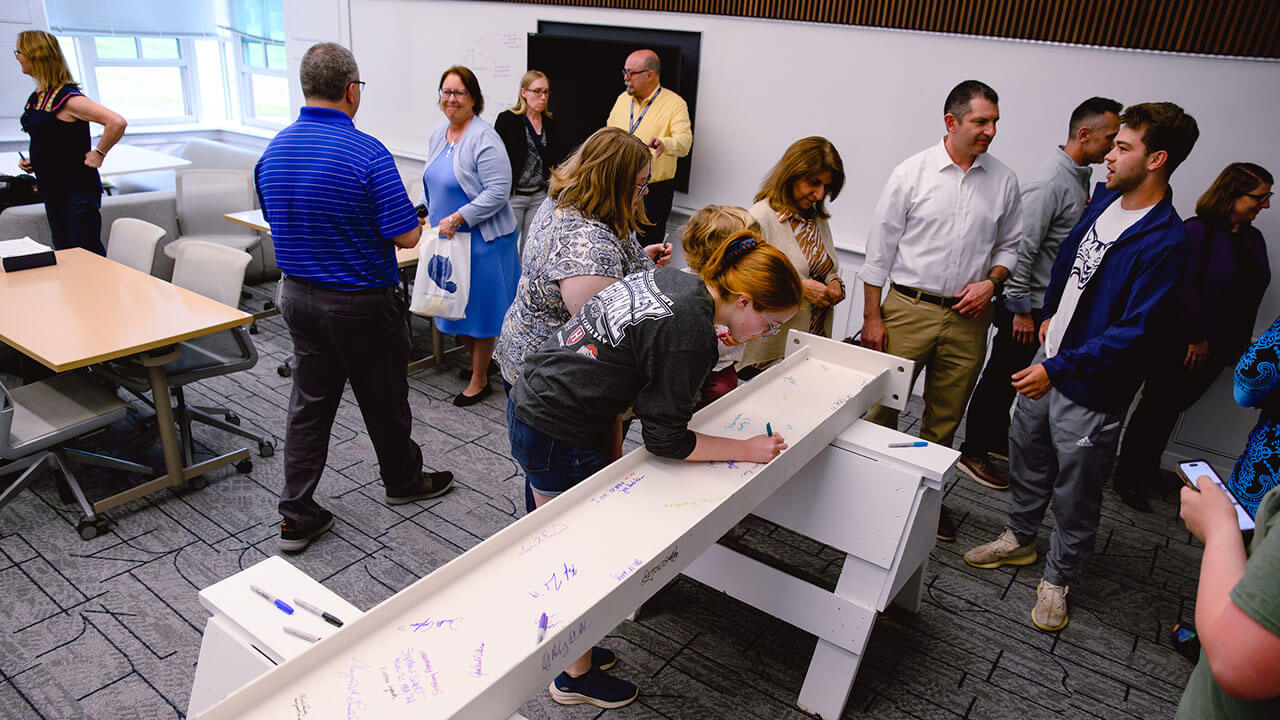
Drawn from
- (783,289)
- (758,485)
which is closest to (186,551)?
(758,485)

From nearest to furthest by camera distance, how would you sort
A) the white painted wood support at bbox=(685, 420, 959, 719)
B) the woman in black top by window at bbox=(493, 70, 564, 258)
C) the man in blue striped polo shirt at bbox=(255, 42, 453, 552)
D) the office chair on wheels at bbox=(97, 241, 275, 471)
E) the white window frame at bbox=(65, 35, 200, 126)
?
1. the white painted wood support at bbox=(685, 420, 959, 719)
2. the man in blue striped polo shirt at bbox=(255, 42, 453, 552)
3. the office chair on wheels at bbox=(97, 241, 275, 471)
4. the woman in black top by window at bbox=(493, 70, 564, 258)
5. the white window frame at bbox=(65, 35, 200, 126)

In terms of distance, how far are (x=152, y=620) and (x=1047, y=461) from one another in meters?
2.89

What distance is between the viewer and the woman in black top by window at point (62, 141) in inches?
146

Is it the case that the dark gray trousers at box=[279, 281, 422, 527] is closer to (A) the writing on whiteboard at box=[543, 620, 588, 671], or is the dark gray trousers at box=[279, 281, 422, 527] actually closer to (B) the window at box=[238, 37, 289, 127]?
(A) the writing on whiteboard at box=[543, 620, 588, 671]

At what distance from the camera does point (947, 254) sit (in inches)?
107

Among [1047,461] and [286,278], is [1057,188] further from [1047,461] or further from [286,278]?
[286,278]

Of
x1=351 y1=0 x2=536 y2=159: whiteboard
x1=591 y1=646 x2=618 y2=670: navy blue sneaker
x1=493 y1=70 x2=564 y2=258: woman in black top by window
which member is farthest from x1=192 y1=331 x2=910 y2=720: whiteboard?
x1=351 y1=0 x2=536 y2=159: whiteboard

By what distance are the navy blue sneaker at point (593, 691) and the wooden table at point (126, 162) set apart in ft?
15.3

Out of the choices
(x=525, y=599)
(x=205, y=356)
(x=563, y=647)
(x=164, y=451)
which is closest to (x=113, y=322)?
(x=205, y=356)

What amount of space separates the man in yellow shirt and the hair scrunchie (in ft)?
8.65

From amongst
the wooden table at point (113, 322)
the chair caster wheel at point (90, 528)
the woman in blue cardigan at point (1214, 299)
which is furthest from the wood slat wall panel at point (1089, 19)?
the chair caster wheel at point (90, 528)

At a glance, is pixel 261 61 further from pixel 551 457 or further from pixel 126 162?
pixel 551 457

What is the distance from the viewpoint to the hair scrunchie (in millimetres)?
1668

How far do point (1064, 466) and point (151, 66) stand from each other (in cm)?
816
